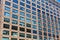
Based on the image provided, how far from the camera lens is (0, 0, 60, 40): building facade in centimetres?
4159

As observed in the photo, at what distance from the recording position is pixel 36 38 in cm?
4912

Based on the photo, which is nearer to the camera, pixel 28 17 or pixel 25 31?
pixel 25 31

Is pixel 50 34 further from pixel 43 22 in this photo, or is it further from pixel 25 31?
pixel 25 31

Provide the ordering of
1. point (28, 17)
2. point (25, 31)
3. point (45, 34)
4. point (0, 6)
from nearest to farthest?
1. point (0, 6)
2. point (25, 31)
3. point (28, 17)
4. point (45, 34)

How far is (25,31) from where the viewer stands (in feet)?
150

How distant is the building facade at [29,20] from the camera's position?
41.6 metres

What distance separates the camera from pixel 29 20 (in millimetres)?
48781

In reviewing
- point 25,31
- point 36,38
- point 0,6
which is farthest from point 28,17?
point 0,6

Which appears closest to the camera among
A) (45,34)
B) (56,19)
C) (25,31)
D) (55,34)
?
(25,31)

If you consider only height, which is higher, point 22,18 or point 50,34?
point 22,18

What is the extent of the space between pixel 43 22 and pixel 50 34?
6.95 metres

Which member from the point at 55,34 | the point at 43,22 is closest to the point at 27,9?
the point at 43,22

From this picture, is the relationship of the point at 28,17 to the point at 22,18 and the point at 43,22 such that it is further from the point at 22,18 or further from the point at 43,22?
the point at 43,22

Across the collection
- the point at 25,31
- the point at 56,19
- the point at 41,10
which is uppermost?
the point at 41,10
